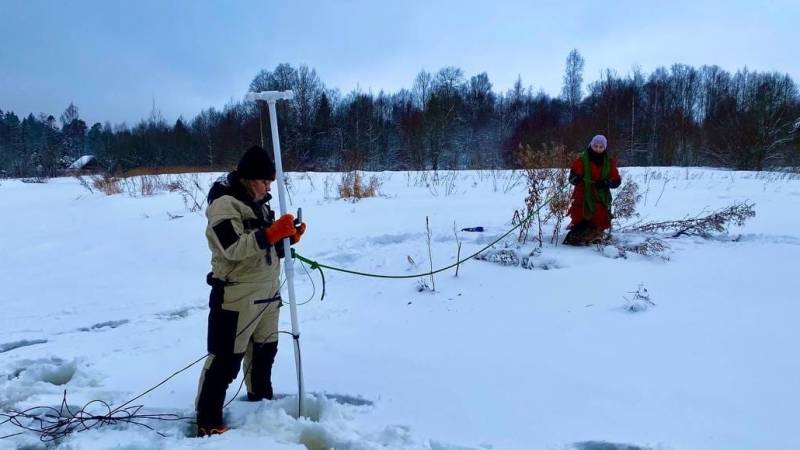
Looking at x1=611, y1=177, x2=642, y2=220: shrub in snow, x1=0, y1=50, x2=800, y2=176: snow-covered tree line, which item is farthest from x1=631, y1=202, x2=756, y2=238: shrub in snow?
x1=0, y1=50, x2=800, y2=176: snow-covered tree line

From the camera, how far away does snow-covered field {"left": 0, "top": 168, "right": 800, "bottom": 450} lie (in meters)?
2.56

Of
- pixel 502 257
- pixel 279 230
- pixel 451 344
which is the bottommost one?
pixel 451 344

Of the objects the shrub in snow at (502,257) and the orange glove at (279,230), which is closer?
the orange glove at (279,230)

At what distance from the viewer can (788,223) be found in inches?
261

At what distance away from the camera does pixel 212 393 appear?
259 cm

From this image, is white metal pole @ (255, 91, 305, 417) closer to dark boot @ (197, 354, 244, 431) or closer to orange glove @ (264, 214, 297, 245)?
orange glove @ (264, 214, 297, 245)

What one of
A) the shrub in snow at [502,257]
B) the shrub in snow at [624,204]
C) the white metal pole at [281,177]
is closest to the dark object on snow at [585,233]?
the shrub in snow at [624,204]

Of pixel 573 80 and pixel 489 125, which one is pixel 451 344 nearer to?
Answer: pixel 489 125

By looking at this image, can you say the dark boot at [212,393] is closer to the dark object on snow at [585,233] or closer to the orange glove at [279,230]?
the orange glove at [279,230]

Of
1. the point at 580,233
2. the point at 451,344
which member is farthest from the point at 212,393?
the point at 580,233

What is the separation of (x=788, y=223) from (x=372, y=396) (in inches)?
260

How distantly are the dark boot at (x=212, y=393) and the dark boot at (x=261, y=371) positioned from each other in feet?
0.78

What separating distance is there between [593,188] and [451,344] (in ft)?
10.3

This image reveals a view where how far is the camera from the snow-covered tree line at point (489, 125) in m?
24.8
